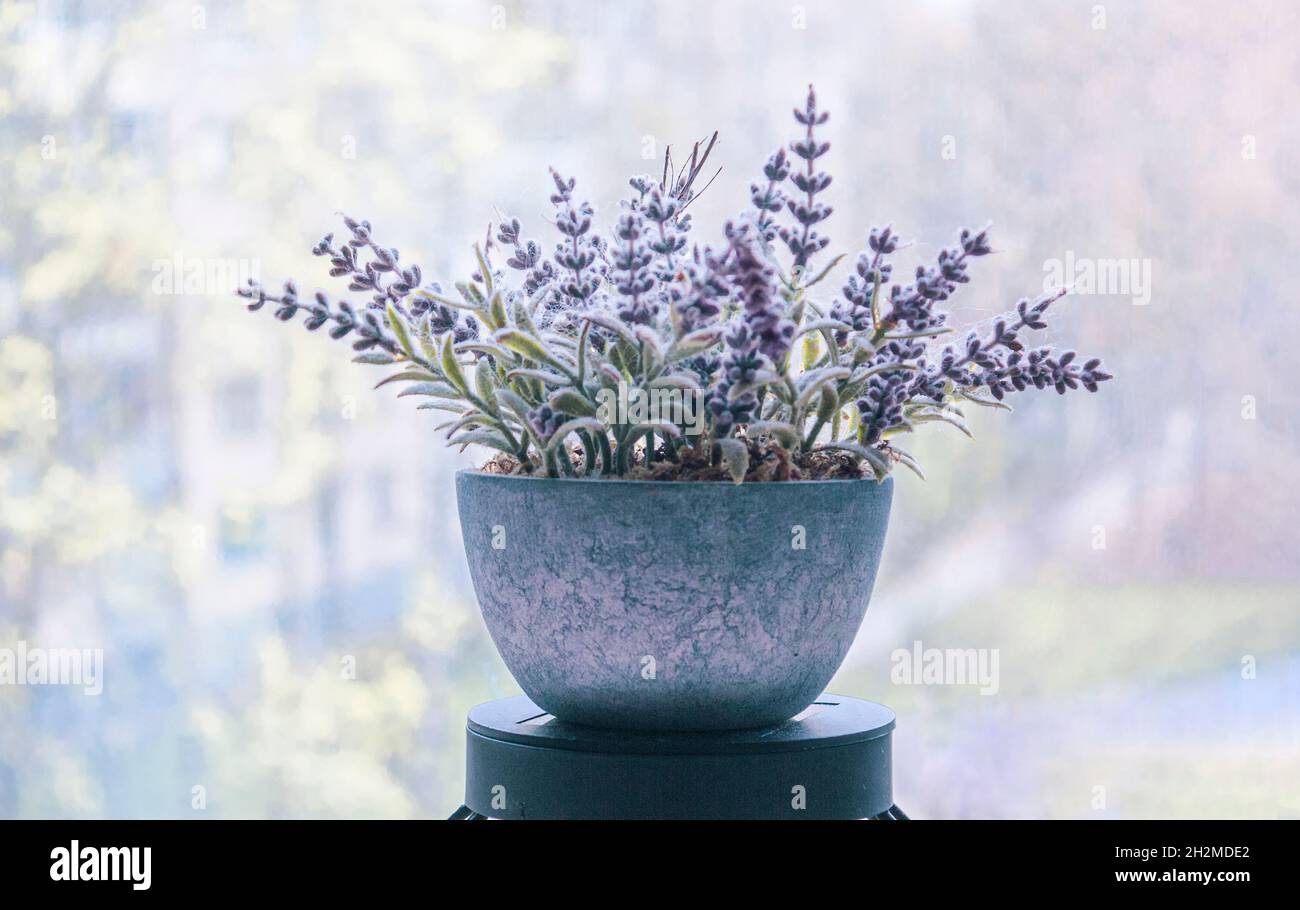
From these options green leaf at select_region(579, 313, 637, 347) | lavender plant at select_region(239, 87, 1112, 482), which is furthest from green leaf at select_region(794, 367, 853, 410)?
green leaf at select_region(579, 313, 637, 347)

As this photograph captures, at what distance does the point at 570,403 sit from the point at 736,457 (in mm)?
101

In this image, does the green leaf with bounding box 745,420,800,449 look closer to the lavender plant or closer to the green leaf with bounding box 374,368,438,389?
the lavender plant

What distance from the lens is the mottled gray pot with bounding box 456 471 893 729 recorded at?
27.9 inches

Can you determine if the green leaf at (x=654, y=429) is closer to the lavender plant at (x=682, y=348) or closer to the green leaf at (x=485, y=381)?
the lavender plant at (x=682, y=348)

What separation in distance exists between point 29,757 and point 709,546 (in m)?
1.86

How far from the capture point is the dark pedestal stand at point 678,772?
0.72 meters

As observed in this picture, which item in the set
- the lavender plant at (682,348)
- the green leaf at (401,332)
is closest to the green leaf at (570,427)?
the lavender plant at (682,348)

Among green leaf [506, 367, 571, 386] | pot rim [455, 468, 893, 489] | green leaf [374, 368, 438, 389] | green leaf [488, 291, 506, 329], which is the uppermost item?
green leaf [488, 291, 506, 329]

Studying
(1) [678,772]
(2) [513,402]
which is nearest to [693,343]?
(2) [513,402]

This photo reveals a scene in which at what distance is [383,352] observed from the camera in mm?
792

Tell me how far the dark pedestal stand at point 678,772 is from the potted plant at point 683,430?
0.02 meters

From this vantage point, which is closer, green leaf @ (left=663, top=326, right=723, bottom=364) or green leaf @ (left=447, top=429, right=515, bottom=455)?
green leaf @ (left=663, top=326, right=723, bottom=364)

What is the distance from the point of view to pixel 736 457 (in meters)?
0.70

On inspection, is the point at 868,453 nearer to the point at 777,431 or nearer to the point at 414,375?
the point at 777,431
